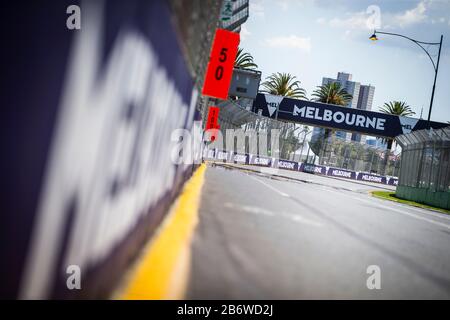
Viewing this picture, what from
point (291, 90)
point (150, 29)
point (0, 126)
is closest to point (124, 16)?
point (150, 29)

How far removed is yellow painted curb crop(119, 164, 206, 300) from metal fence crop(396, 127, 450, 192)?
1948 cm

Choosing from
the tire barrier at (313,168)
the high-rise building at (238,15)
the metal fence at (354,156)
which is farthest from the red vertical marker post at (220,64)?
the metal fence at (354,156)

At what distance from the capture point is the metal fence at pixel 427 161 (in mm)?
20203

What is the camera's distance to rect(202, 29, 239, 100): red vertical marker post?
14.6m

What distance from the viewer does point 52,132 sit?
1.29 meters

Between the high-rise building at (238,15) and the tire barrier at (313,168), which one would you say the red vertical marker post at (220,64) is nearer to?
the high-rise building at (238,15)

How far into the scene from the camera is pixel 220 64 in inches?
583

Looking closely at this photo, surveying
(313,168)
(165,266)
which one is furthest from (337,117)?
(165,266)

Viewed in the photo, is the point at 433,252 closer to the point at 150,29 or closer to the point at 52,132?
the point at 150,29

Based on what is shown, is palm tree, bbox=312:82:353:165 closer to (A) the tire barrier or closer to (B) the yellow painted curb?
(A) the tire barrier

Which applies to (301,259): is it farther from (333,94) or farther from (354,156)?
(333,94)

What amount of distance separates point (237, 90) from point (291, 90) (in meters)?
16.2

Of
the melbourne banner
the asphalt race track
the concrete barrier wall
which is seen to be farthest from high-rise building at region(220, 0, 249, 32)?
the concrete barrier wall

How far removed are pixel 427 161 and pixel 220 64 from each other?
551 inches
